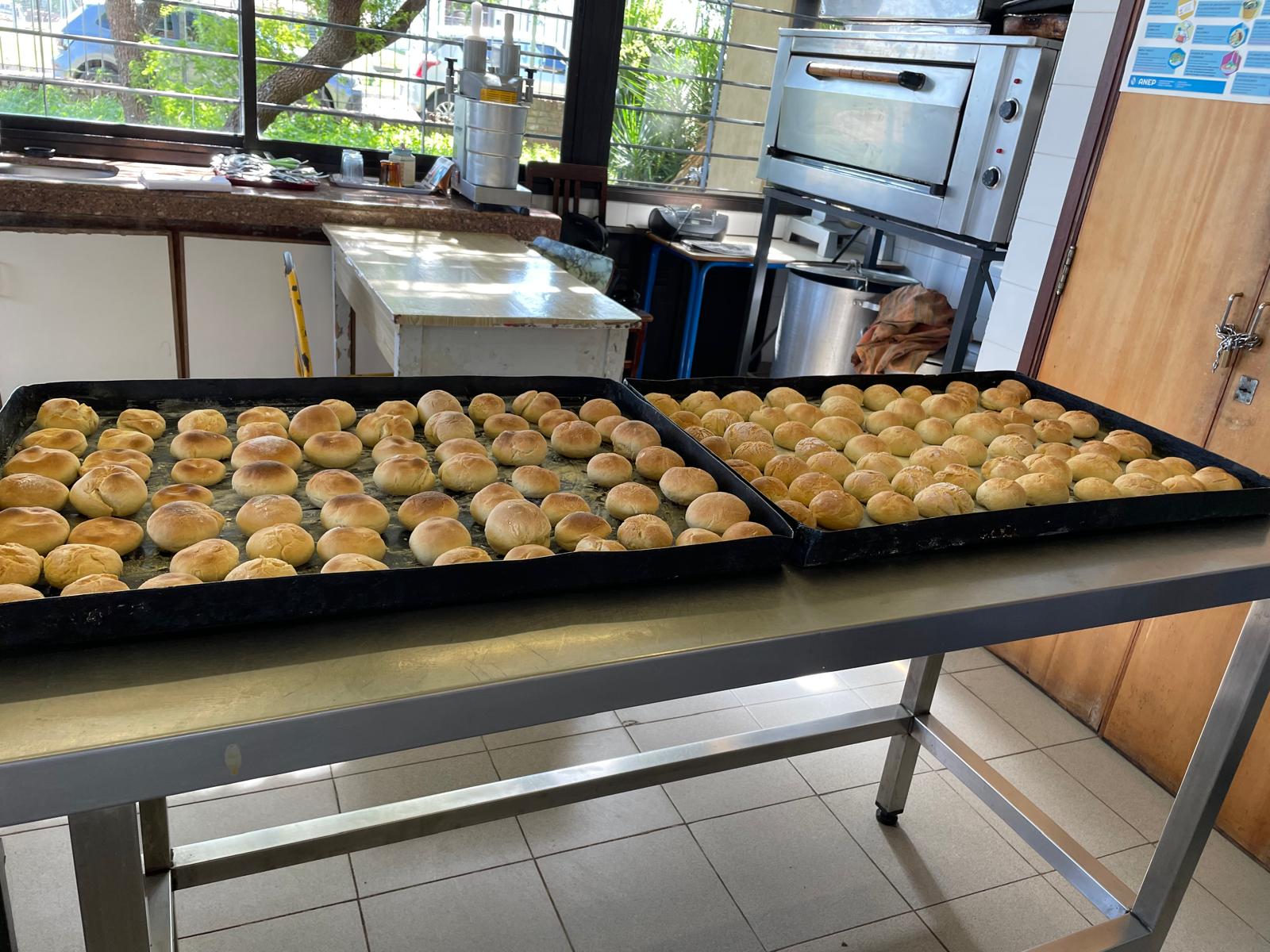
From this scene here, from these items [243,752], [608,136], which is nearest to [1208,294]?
[243,752]

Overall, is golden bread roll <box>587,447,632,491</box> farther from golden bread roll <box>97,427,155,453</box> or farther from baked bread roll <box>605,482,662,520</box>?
golden bread roll <box>97,427,155,453</box>

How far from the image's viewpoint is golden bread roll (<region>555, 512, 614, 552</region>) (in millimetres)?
1205

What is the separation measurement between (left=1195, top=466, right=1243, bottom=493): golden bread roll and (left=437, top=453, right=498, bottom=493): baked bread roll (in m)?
1.20

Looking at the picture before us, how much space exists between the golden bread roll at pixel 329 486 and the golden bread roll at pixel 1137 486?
1.20 meters

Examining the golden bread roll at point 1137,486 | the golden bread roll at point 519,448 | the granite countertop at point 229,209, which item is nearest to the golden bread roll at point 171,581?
the golden bread roll at point 519,448

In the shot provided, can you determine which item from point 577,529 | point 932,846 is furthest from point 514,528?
point 932,846

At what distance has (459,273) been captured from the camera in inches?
119

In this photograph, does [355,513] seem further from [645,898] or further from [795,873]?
[795,873]

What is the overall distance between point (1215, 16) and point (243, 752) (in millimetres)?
2653

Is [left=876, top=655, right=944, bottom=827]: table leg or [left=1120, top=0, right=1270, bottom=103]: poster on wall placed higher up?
[left=1120, top=0, right=1270, bottom=103]: poster on wall

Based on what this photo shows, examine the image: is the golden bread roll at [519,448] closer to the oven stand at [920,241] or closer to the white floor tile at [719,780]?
the white floor tile at [719,780]

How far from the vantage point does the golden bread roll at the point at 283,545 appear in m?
1.07

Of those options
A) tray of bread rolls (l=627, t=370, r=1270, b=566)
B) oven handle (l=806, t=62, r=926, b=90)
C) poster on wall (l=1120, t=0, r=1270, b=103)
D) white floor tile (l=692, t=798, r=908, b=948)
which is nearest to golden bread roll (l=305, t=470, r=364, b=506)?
tray of bread rolls (l=627, t=370, r=1270, b=566)

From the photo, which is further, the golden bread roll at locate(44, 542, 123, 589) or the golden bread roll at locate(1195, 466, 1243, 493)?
the golden bread roll at locate(1195, 466, 1243, 493)
